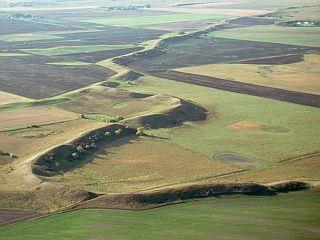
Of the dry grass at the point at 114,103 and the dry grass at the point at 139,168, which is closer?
the dry grass at the point at 139,168

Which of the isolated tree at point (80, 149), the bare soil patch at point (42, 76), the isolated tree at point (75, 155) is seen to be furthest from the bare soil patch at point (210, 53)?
the isolated tree at point (75, 155)

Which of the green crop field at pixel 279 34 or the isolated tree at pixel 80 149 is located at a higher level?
the green crop field at pixel 279 34

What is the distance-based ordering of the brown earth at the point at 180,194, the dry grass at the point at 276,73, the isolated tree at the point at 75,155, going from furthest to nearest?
the dry grass at the point at 276,73 < the isolated tree at the point at 75,155 < the brown earth at the point at 180,194

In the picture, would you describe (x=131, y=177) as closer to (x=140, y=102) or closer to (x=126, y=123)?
(x=126, y=123)

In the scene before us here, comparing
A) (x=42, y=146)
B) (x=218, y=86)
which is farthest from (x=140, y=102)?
(x=42, y=146)

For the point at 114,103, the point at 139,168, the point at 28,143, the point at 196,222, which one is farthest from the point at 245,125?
the point at 196,222

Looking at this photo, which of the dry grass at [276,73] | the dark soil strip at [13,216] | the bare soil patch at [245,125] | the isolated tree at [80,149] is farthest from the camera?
the dry grass at [276,73]

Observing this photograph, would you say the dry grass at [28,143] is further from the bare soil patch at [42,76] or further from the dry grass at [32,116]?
the bare soil patch at [42,76]
